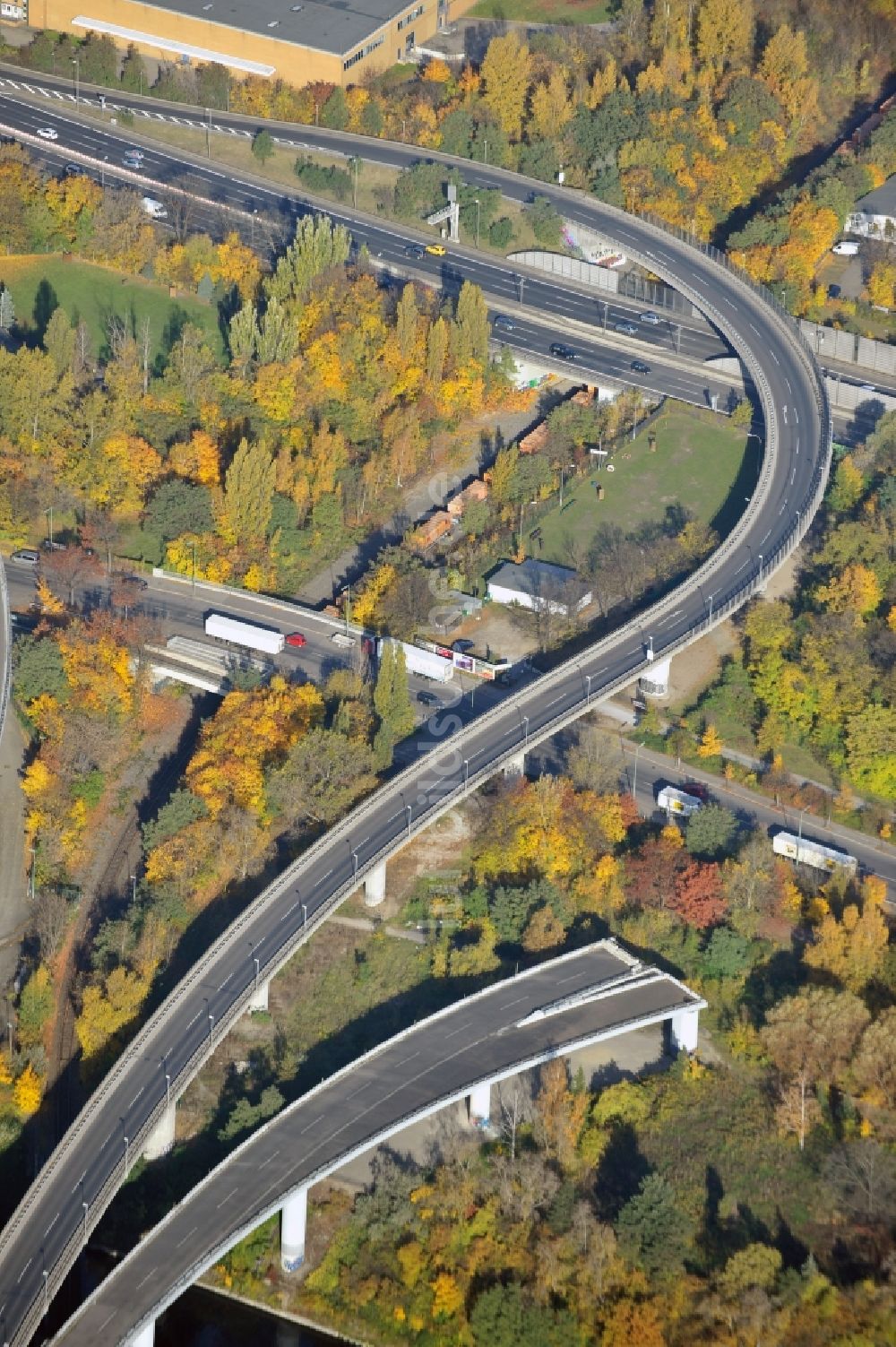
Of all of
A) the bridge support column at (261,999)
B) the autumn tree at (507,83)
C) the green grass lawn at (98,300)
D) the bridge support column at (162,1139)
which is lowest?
the bridge support column at (162,1139)

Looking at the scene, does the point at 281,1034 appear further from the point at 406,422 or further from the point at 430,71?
the point at 430,71

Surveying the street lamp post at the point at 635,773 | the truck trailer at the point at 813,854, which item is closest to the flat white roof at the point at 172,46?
the street lamp post at the point at 635,773

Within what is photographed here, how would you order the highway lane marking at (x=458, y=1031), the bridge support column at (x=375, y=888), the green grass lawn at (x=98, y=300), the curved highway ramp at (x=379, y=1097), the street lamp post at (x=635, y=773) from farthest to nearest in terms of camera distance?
the green grass lawn at (x=98, y=300)
the street lamp post at (x=635, y=773)
the bridge support column at (x=375, y=888)
the highway lane marking at (x=458, y=1031)
the curved highway ramp at (x=379, y=1097)

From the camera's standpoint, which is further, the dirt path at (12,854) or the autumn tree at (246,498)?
the autumn tree at (246,498)

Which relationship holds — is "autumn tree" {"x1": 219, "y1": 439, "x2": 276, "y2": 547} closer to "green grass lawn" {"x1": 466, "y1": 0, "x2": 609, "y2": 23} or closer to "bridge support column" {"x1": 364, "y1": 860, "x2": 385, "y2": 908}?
"bridge support column" {"x1": 364, "y1": 860, "x2": 385, "y2": 908}

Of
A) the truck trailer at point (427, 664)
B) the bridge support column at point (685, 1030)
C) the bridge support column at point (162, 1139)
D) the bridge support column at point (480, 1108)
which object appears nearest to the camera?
the bridge support column at point (162, 1139)

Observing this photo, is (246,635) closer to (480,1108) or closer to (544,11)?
(480,1108)

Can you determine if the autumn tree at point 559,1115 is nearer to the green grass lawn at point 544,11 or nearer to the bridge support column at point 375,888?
the bridge support column at point 375,888
